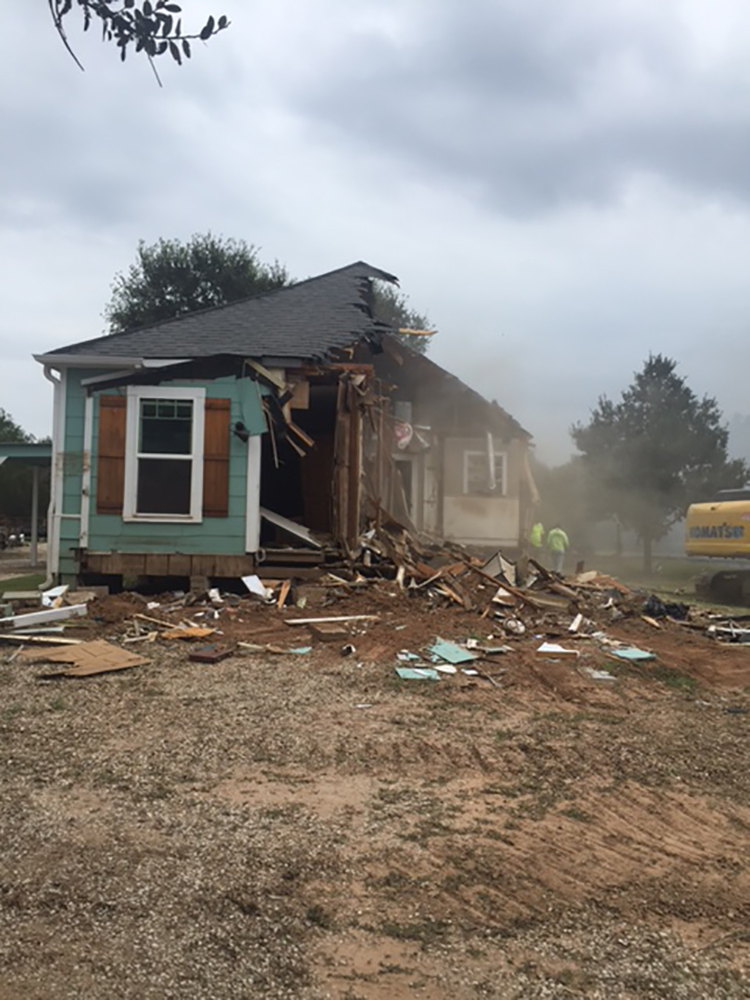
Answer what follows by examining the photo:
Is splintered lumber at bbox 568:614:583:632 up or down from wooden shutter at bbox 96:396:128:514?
down

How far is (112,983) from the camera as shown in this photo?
102 inches

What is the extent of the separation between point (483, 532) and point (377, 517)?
7.38 m

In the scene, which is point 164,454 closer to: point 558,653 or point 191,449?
point 191,449

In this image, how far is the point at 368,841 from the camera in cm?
370

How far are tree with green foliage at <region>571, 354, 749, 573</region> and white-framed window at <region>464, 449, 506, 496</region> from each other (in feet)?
45.1

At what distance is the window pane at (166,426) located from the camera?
35.9 feet

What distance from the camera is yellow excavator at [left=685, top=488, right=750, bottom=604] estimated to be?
706 inches

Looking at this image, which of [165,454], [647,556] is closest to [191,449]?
[165,454]

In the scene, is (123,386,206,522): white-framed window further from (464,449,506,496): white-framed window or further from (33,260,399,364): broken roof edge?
(464,449,506,496): white-framed window

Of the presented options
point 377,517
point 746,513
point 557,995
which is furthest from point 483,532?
point 557,995

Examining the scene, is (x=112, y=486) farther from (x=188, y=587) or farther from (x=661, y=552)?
(x=661, y=552)

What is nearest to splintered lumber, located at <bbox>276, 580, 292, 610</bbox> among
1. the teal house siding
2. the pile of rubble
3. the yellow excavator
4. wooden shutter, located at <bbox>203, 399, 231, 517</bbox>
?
the pile of rubble

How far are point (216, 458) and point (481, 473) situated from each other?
31.5 ft

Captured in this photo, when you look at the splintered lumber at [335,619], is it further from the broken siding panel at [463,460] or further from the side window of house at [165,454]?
the broken siding panel at [463,460]
